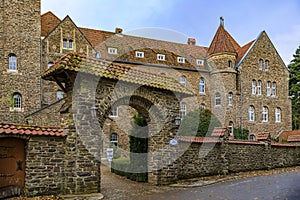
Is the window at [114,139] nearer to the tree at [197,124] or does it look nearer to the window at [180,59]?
the tree at [197,124]

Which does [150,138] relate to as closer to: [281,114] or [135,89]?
[135,89]

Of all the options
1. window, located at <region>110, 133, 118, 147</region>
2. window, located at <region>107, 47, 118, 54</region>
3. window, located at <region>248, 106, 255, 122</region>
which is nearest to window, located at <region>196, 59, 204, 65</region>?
window, located at <region>248, 106, 255, 122</region>

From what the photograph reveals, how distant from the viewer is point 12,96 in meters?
24.7

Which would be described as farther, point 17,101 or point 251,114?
point 251,114

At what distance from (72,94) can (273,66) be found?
2984cm

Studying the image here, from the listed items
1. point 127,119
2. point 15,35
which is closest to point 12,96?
point 15,35

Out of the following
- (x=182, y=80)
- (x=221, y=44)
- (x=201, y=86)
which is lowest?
(x=201, y=86)

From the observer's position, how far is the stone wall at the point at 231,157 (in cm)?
1484

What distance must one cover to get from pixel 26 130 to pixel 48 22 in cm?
2203

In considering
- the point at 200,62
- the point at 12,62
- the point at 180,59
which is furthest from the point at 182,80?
the point at 12,62

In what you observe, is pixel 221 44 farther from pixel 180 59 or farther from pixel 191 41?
pixel 191 41

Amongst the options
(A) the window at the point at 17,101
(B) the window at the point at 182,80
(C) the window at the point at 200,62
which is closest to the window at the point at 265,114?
(C) the window at the point at 200,62

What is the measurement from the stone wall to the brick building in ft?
37.1

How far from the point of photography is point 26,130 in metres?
9.86
